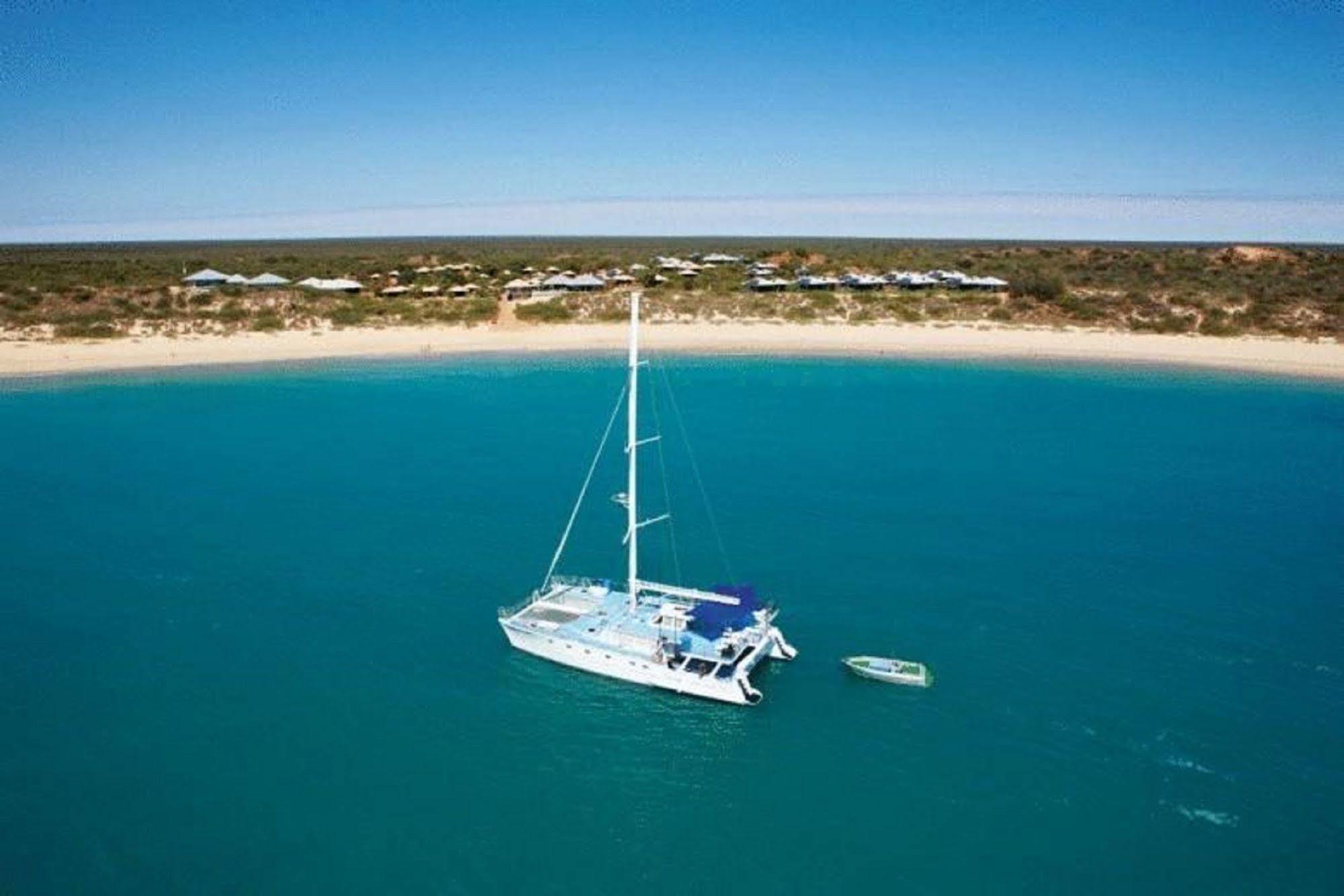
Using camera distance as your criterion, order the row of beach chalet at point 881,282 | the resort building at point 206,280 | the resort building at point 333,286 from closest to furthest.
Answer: the resort building at point 333,286 → the resort building at point 206,280 → the row of beach chalet at point 881,282

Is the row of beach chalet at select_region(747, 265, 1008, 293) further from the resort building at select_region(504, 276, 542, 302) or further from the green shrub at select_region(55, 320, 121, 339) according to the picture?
the green shrub at select_region(55, 320, 121, 339)

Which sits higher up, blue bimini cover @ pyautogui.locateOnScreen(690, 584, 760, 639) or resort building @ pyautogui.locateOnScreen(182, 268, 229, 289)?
resort building @ pyautogui.locateOnScreen(182, 268, 229, 289)

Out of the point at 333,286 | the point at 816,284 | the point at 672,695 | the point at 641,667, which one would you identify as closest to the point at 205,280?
the point at 333,286

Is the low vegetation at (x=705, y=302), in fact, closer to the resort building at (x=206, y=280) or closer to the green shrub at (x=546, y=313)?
the green shrub at (x=546, y=313)

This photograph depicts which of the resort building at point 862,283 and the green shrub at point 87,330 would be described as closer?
the green shrub at point 87,330

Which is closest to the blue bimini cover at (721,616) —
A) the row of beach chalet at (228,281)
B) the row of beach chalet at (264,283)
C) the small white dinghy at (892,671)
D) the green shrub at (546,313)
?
the small white dinghy at (892,671)

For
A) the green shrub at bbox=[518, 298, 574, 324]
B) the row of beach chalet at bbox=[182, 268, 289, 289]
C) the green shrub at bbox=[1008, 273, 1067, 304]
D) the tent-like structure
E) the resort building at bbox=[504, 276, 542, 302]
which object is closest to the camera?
the green shrub at bbox=[518, 298, 574, 324]

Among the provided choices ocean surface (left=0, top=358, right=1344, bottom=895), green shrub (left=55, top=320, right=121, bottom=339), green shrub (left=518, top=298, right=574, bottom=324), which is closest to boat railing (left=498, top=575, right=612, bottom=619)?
ocean surface (left=0, top=358, right=1344, bottom=895)
